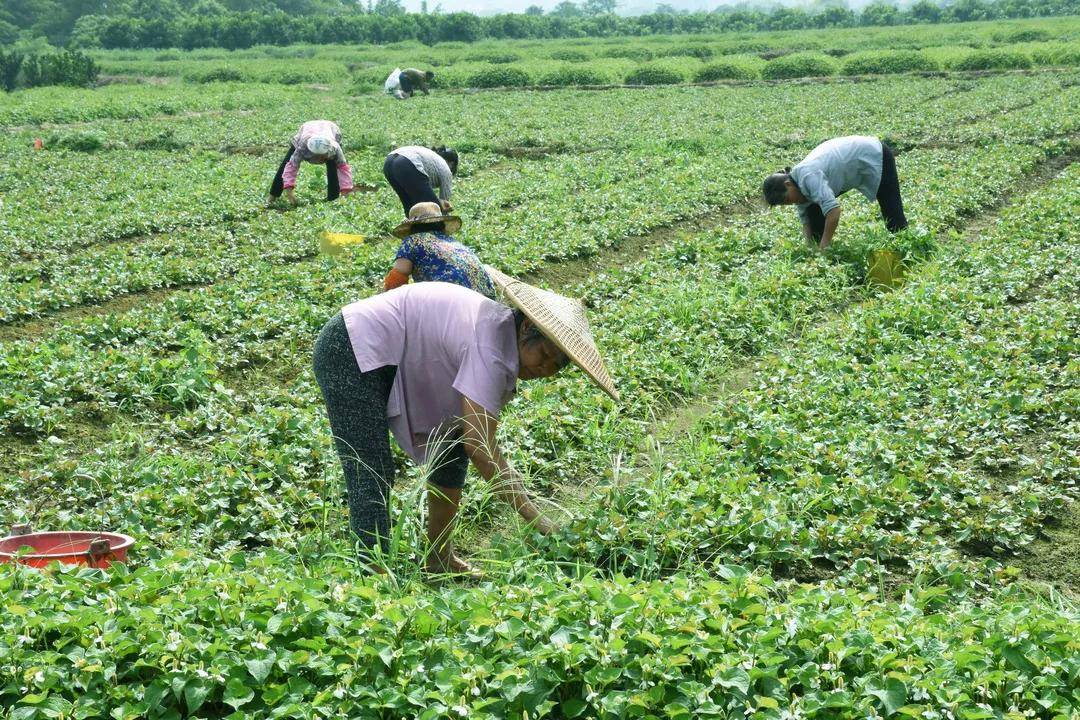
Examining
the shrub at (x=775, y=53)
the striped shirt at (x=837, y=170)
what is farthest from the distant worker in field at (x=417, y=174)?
the shrub at (x=775, y=53)

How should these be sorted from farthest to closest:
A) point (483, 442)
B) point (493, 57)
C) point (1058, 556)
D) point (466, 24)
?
1. point (466, 24)
2. point (493, 57)
3. point (1058, 556)
4. point (483, 442)

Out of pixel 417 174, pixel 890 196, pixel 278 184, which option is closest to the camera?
pixel 417 174

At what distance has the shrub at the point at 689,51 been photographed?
45.7 meters

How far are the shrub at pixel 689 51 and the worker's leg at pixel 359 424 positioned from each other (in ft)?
143

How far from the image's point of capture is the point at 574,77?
36875 millimetres

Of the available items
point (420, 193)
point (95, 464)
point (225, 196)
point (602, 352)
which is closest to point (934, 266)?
point (602, 352)

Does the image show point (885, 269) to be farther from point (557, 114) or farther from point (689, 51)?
point (689, 51)

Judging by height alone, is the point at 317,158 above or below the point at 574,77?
below

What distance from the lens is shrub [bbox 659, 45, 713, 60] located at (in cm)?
4566

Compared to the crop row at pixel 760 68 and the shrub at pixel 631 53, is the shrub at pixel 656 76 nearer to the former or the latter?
the crop row at pixel 760 68

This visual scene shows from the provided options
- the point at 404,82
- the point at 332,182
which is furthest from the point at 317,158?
the point at 404,82

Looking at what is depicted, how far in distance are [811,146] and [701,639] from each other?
55.9 feet

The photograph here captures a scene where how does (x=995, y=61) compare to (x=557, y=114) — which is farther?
(x=995, y=61)

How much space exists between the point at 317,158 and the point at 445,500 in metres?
9.37
